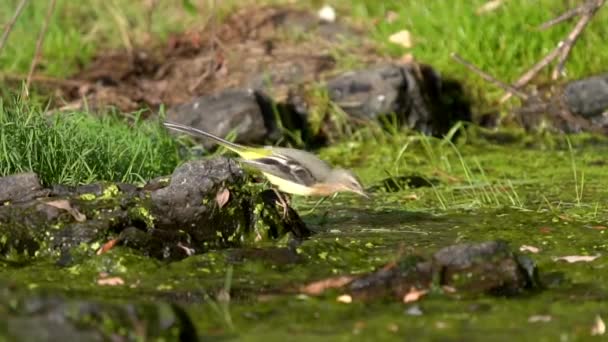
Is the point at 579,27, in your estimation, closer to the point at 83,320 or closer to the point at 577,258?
the point at 577,258

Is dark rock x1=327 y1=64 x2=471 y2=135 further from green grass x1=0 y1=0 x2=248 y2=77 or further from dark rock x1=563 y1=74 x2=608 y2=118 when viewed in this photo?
green grass x1=0 y1=0 x2=248 y2=77

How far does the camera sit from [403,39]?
10.4 meters

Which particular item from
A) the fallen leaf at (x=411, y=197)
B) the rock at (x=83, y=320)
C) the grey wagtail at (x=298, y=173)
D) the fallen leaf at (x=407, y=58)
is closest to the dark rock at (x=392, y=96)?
the fallen leaf at (x=407, y=58)

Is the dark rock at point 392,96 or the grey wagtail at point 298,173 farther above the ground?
the grey wagtail at point 298,173

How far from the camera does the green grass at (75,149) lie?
6543mm

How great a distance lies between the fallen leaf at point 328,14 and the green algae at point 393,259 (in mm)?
2840

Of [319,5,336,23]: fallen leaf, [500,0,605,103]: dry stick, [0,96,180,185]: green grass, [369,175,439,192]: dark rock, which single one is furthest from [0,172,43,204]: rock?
[319,5,336,23]: fallen leaf

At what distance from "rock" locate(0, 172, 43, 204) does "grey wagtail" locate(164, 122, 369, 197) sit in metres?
1.14

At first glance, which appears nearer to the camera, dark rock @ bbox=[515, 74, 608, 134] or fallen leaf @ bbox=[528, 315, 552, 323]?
fallen leaf @ bbox=[528, 315, 552, 323]

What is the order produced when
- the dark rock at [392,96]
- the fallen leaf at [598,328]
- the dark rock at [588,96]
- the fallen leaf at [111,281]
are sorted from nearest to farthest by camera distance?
1. the fallen leaf at [598,328]
2. the fallen leaf at [111,281]
3. the dark rock at [392,96]
4. the dark rock at [588,96]

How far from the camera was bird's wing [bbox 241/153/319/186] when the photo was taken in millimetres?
6340

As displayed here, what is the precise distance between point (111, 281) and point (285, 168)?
4.84 feet

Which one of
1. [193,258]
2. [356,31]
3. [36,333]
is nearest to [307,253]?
[193,258]

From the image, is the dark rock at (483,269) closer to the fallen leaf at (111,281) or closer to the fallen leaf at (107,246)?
the fallen leaf at (111,281)
